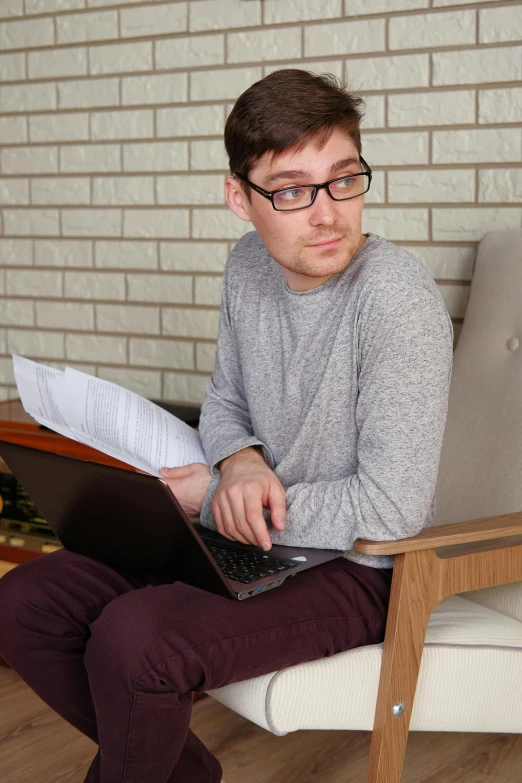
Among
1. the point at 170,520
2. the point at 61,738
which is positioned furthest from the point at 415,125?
the point at 61,738

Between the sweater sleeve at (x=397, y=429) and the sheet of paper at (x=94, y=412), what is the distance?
0.36 metres

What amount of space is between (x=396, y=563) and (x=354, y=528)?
9 centimetres

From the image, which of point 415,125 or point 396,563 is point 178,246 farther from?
point 396,563

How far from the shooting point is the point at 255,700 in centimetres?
141

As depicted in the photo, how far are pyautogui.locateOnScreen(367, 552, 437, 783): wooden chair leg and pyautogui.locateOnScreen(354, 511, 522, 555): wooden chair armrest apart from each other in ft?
0.09

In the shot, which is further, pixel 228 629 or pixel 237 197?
pixel 237 197

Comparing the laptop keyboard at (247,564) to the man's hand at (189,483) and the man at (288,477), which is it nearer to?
the man at (288,477)

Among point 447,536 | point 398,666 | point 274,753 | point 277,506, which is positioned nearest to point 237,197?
point 277,506

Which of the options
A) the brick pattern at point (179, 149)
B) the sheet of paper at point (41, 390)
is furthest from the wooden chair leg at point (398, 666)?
the brick pattern at point (179, 149)

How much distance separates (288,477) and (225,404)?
11.3 inches

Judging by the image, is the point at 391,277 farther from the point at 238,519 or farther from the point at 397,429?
the point at 238,519

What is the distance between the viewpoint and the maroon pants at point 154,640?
134cm

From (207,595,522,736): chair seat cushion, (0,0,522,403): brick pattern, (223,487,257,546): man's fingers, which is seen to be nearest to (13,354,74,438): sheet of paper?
(223,487,257,546): man's fingers

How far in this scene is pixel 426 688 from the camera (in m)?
1.49
